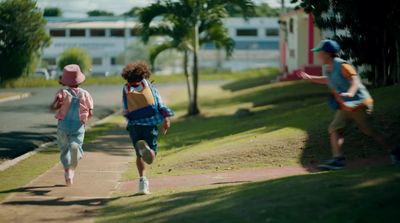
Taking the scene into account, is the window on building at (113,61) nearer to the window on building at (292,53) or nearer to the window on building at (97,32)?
the window on building at (97,32)

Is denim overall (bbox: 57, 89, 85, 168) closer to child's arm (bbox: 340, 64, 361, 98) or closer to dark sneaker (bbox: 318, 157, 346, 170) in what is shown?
dark sneaker (bbox: 318, 157, 346, 170)

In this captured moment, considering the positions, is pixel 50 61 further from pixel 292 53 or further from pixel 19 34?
pixel 19 34

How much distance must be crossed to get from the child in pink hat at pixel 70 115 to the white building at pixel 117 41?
51.5ft

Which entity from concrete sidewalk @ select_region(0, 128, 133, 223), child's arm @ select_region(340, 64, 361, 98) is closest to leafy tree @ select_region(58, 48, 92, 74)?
concrete sidewalk @ select_region(0, 128, 133, 223)

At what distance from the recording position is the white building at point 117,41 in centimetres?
4383

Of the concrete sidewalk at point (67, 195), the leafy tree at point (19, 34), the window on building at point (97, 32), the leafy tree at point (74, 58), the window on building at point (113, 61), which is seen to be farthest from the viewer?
the window on building at point (113, 61)

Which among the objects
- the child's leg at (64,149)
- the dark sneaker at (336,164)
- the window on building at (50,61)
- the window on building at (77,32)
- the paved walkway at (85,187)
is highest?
the child's leg at (64,149)

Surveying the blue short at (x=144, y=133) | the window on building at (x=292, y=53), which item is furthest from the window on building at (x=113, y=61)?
the blue short at (x=144, y=133)

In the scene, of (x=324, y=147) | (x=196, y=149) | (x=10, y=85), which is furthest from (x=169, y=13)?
(x=324, y=147)

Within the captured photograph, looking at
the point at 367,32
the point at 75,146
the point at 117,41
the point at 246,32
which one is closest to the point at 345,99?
the point at 75,146

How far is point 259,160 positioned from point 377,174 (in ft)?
11.8

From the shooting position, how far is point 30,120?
19.8 metres

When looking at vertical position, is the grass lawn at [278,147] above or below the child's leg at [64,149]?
below

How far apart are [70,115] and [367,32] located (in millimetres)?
9755
